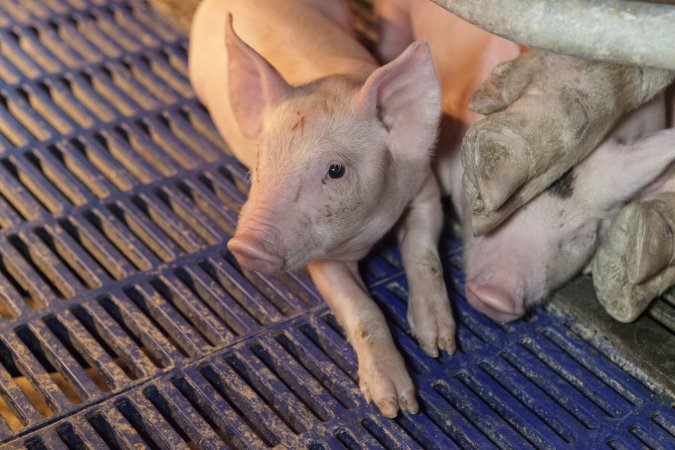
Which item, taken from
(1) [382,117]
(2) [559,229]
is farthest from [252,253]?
(2) [559,229]

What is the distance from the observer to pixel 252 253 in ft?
7.02

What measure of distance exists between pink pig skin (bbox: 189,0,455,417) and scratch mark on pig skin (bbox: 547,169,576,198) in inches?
12.8

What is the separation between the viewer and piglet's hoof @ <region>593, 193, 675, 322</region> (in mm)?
2264

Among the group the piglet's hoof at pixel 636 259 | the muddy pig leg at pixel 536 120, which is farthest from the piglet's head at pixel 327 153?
the piglet's hoof at pixel 636 259

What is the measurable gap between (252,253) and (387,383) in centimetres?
44

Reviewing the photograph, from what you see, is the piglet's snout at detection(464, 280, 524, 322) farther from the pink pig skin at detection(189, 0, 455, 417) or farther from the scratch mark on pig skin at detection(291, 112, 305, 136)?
the scratch mark on pig skin at detection(291, 112, 305, 136)

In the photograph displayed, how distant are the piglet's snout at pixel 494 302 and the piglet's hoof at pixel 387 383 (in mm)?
270

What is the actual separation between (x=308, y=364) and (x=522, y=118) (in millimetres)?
792

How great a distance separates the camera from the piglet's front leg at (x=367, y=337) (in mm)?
2269

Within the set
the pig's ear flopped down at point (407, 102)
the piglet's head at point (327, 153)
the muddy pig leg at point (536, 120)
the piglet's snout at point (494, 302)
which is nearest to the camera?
the muddy pig leg at point (536, 120)

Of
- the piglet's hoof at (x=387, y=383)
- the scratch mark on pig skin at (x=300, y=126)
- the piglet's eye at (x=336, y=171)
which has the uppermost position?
the scratch mark on pig skin at (x=300, y=126)

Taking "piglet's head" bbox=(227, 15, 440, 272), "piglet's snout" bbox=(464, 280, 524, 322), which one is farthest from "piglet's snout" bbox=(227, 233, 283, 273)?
"piglet's snout" bbox=(464, 280, 524, 322)

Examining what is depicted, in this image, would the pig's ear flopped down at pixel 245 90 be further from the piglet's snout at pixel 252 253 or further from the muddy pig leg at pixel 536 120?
the muddy pig leg at pixel 536 120

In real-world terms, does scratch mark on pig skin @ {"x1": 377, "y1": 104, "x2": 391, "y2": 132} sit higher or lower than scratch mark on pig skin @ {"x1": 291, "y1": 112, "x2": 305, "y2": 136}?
lower
